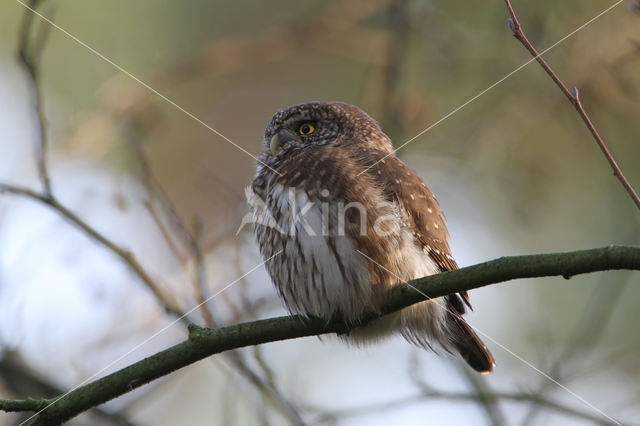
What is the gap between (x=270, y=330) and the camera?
3.48m

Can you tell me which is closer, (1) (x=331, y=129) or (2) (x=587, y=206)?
(1) (x=331, y=129)

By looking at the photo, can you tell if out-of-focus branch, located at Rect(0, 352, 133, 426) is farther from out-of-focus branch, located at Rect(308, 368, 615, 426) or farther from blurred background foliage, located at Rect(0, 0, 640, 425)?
out-of-focus branch, located at Rect(308, 368, 615, 426)

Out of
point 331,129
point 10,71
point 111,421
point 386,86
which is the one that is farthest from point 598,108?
point 10,71

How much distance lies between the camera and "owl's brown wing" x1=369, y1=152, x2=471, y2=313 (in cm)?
423

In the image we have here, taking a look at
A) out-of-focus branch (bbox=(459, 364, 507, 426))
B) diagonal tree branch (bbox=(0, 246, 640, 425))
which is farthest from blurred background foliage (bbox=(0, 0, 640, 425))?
diagonal tree branch (bbox=(0, 246, 640, 425))

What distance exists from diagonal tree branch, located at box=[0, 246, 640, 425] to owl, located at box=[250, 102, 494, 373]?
241 mm

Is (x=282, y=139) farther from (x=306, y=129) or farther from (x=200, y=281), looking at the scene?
(x=200, y=281)

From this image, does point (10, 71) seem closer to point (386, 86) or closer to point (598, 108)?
point (386, 86)

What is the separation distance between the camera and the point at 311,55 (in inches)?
455

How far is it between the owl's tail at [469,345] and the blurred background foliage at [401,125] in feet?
1.62

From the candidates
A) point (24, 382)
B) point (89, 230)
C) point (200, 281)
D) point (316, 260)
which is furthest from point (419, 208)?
point (24, 382)

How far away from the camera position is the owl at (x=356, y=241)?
3.92 m

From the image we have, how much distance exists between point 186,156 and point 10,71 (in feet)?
10.9

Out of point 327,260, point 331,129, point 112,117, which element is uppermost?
point 112,117
